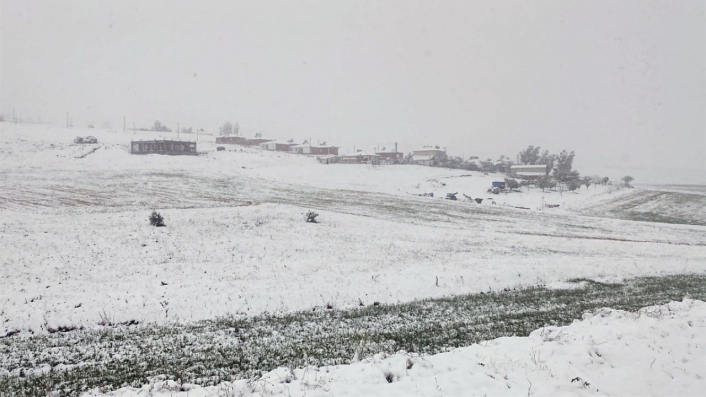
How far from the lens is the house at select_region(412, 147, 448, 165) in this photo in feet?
391

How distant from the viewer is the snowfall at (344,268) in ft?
25.7

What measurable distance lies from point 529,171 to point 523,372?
10870cm

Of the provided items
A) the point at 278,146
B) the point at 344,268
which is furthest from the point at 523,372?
the point at 278,146

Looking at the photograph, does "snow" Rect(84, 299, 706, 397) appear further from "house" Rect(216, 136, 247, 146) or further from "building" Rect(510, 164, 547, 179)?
"house" Rect(216, 136, 247, 146)

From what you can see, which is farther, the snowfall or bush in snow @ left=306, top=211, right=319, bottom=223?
bush in snow @ left=306, top=211, right=319, bottom=223

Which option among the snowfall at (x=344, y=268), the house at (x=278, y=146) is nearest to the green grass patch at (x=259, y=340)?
the snowfall at (x=344, y=268)

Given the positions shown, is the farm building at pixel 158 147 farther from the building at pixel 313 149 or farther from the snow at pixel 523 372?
the snow at pixel 523 372

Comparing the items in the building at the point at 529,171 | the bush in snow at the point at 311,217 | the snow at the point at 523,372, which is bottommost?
the bush in snow at the point at 311,217

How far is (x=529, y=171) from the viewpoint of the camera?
349 ft

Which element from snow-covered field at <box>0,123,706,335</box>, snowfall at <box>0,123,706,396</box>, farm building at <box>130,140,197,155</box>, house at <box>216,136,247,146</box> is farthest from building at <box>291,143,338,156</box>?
snowfall at <box>0,123,706,396</box>

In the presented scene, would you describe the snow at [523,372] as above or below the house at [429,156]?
below

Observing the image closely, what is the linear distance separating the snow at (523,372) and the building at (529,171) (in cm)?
9520

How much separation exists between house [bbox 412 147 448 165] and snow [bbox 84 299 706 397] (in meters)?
109

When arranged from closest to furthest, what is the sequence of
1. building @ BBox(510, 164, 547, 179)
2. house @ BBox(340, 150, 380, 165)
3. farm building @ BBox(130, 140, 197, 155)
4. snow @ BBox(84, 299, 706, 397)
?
snow @ BBox(84, 299, 706, 397) < farm building @ BBox(130, 140, 197, 155) < building @ BBox(510, 164, 547, 179) < house @ BBox(340, 150, 380, 165)
